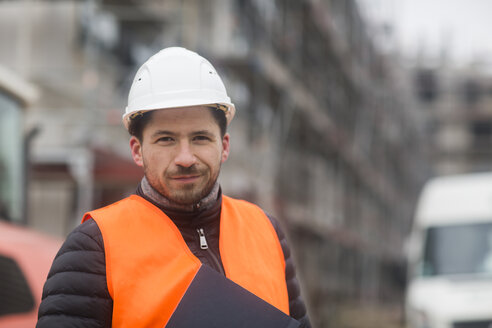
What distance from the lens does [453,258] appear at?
8.62 meters

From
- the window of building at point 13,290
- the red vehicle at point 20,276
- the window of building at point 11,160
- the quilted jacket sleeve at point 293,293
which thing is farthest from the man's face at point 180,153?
the window of building at point 11,160

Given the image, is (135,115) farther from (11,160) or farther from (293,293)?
(11,160)

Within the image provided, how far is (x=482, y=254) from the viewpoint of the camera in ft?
28.0

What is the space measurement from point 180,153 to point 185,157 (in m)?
0.02

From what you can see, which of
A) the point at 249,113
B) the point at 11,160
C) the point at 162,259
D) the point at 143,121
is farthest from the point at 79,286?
the point at 249,113

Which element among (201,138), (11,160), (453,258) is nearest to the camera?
(201,138)

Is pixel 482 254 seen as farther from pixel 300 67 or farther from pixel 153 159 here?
pixel 300 67

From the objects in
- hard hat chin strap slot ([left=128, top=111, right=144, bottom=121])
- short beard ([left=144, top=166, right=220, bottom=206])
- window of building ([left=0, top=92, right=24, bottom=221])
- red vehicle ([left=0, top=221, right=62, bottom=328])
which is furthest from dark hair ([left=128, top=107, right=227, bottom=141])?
window of building ([left=0, top=92, right=24, bottom=221])

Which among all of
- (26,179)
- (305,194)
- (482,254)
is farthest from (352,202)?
(26,179)

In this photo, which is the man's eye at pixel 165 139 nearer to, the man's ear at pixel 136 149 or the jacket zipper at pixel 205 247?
the man's ear at pixel 136 149

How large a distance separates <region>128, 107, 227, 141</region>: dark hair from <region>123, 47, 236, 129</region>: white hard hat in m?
0.01

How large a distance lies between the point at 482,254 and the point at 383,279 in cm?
3149

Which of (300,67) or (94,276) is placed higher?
(300,67)

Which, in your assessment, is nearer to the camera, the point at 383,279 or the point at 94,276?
the point at 94,276
